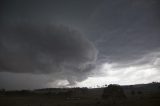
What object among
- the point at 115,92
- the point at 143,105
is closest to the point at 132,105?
the point at 143,105

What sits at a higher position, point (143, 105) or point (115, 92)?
point (115, 92)

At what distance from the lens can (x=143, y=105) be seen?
4716cm

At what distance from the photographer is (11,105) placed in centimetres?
6981

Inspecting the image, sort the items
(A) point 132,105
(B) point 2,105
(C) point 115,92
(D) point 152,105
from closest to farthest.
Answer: (D) point 152,105
(A) point 132,105
(B) point 2,105
(C) point 115,92

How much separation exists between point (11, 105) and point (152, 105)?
50.4m

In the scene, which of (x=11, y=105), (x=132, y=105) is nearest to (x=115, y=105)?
(x=132, y=105)

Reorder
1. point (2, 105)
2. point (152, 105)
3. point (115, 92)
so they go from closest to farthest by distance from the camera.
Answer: point (152, 105)
point (2, 105)
point (115, 92)

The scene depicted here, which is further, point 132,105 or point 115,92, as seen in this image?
point 115,92

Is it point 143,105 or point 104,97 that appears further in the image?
point 104,97

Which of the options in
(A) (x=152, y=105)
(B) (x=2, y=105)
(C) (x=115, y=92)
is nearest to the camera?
(A) (x=152, y=105)

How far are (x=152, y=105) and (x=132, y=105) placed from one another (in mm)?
5368

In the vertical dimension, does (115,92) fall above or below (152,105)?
above

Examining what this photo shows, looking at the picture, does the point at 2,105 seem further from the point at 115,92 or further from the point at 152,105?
the point at 152,105

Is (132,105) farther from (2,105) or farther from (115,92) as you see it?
(2,105)
